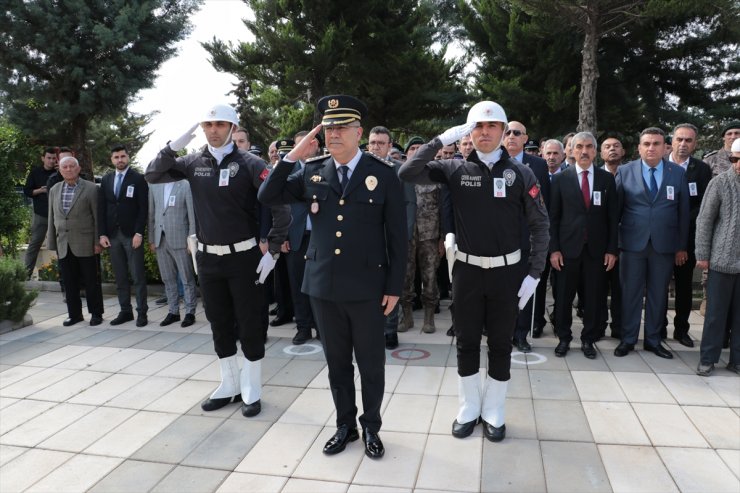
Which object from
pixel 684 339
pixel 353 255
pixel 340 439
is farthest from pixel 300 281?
pixel 684 339

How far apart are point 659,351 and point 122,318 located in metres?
5.99

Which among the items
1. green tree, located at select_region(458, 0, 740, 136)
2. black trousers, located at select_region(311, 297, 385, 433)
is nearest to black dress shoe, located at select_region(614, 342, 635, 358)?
black trousers, located at select_region(311, 297, 385, 433)

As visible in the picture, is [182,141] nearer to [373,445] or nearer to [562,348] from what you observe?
[373,445]

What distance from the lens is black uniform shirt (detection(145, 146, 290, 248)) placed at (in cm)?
374

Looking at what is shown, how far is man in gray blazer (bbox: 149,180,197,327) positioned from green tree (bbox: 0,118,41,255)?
4.68 meters

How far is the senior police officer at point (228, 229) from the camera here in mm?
3748

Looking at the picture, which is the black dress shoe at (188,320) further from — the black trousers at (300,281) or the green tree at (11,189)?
the green tree at (11,189)

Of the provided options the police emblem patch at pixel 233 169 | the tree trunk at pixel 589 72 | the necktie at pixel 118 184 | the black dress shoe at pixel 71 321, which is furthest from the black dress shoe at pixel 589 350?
the tree trunk at pixel 589 72

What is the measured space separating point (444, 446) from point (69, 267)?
17.3 feet

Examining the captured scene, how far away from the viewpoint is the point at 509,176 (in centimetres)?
335

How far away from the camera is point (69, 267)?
255 inches

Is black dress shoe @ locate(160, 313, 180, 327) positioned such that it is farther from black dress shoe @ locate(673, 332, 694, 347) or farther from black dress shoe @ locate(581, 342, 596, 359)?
black dress shoe @ locate(673, 332, 694, 347)

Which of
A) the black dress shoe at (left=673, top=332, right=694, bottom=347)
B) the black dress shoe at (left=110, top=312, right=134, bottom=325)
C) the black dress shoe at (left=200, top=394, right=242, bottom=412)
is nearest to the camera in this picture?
the black dress shoe at (left=200, top=394, right=242, bottom=412)

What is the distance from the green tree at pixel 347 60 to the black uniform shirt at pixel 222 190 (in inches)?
399
